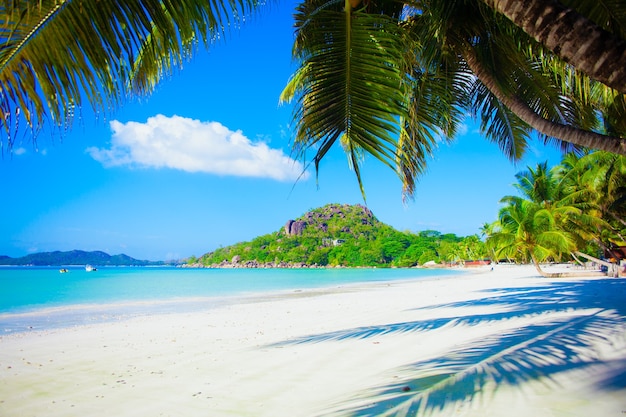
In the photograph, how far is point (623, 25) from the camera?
2.56 meters

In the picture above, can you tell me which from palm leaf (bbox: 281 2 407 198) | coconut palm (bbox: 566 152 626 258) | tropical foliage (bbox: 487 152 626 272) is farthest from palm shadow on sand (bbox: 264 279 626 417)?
tropical foliage (bbox: 487 152 626 272)

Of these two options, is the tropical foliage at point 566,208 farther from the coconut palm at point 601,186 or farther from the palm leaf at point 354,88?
the palm leaf at point 354,88

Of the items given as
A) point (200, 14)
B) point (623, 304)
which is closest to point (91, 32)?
point (200, 14)

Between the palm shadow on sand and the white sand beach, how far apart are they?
1cm

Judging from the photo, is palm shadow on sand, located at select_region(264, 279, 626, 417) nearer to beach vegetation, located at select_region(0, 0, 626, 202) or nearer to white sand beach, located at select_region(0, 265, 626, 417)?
white sand beach, located at select_region(0, 265, 626, 417)

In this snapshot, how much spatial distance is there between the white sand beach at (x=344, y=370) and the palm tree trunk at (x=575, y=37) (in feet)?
6.21

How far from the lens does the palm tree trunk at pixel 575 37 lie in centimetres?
160

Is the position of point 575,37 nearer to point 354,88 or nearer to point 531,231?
point 354,88

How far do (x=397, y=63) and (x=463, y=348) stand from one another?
3.00 metres

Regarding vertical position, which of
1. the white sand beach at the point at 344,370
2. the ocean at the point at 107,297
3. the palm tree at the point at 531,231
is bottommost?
the ocean at the point at 107,297

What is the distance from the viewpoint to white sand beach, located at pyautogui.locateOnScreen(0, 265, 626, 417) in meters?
2.61

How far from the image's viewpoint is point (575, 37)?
5.42 ft

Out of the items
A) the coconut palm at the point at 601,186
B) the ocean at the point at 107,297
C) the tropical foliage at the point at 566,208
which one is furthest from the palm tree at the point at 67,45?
the tropical foliage at the point at 566,208

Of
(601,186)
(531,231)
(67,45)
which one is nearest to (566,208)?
(601,186)
